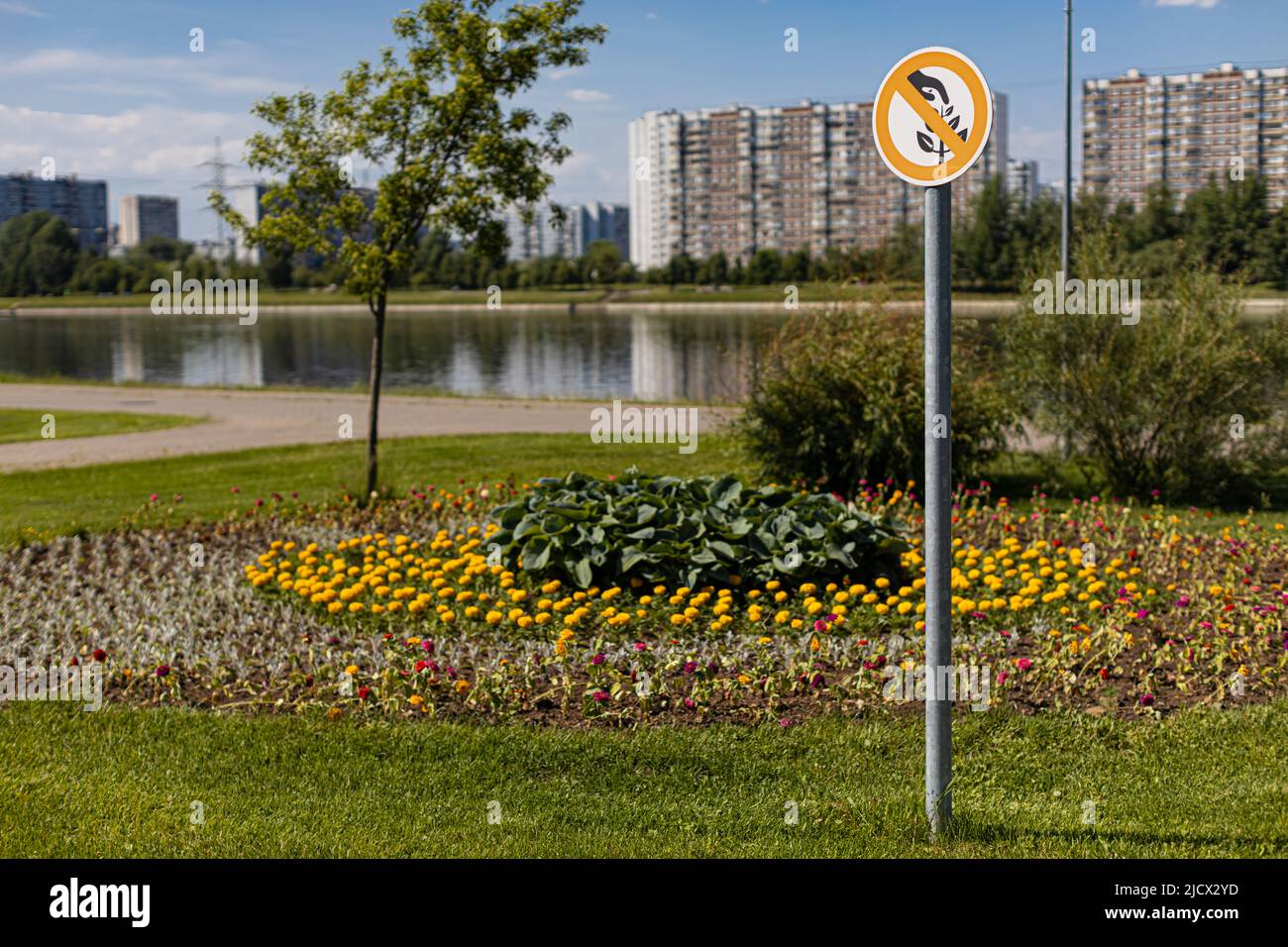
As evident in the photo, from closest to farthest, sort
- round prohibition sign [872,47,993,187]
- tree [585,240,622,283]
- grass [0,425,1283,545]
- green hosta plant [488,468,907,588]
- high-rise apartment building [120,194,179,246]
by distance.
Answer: round prohibition sign [872,47,993,187], green hosta plant [488,468,907,588], grass [0,425,1283,545], tree [585,240,622,283], high-rise apartment building [120,194,179,246]

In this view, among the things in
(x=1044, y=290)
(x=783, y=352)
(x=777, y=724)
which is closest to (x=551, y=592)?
(x=777, y=724)

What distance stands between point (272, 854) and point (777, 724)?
2424 millimetres

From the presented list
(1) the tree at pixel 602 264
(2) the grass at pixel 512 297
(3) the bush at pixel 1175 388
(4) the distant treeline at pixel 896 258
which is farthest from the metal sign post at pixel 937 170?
(1) the tree at pixel 602 264

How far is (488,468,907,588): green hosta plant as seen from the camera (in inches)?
310

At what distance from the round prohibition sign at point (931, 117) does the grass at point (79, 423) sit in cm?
1679

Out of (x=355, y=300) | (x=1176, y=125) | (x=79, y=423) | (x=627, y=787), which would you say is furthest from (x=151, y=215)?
(x=627, y=787)

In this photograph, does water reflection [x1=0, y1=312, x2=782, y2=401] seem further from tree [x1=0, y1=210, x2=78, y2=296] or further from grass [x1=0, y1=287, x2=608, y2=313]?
grass [x1=0, y1=287, x2=608, y2=313]

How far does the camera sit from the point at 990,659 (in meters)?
6.72

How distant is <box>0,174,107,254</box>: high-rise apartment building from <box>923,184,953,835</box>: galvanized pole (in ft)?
199

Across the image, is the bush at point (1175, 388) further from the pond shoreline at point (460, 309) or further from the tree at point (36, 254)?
the pond shoreline at point (460, 309)

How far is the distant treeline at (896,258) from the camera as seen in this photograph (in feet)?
44.3

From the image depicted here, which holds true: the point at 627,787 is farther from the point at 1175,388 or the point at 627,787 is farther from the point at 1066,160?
the point at 1066,160

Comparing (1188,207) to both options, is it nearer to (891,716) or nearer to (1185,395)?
(1185,395)

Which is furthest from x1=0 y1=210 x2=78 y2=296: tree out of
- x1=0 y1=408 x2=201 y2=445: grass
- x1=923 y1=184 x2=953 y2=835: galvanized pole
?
x1=923 y1=184 x2=953 y2=835: galvanized pole
